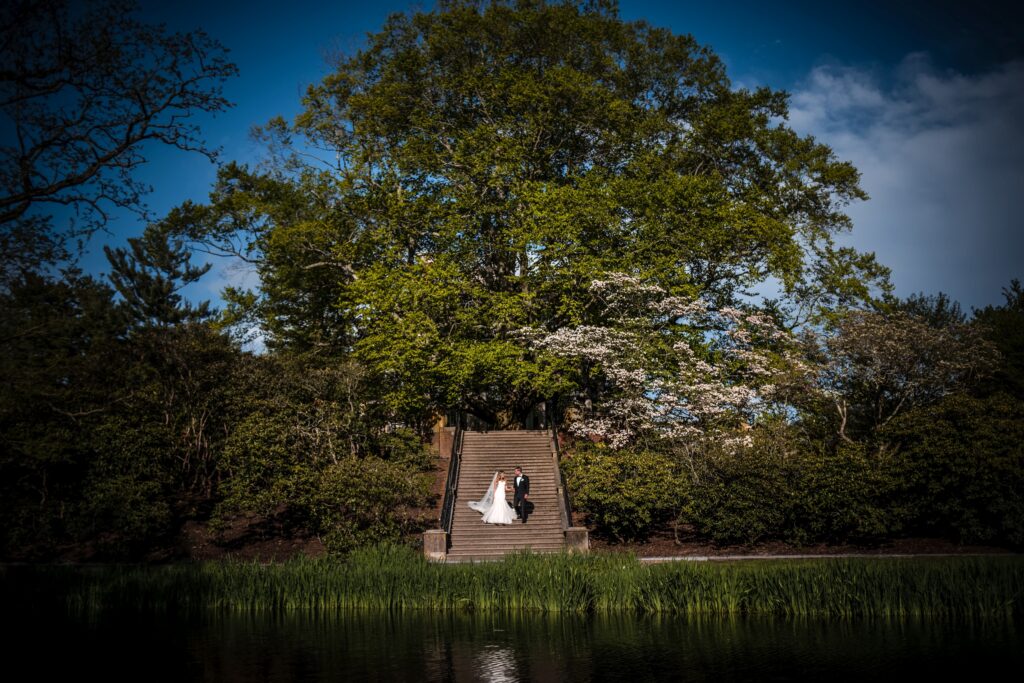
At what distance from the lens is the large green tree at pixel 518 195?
33.6 m

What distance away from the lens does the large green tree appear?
110ft

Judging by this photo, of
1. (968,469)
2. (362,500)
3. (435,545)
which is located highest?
(968,469)

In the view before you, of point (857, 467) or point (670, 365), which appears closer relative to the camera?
point (857, 467)

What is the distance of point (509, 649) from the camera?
41.9 feet

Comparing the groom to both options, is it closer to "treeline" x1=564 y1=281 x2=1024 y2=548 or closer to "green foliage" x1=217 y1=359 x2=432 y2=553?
"treeline" x1=564 y1=281 x2=1024 y2=548

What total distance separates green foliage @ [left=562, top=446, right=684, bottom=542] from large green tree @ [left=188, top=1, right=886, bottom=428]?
21.7ft

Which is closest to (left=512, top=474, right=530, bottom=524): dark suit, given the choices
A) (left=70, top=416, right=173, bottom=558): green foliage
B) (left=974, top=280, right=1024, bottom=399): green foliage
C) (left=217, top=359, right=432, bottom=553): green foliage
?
(left=217, top=359, right=432, bottom=553): green foliage

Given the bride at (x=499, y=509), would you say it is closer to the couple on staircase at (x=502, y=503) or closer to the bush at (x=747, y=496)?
the couple on staircase at (x=502, y=503)

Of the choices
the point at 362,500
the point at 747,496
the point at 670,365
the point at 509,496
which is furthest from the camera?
the point at 670,365

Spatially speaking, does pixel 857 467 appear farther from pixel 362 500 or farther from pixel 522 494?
pixel 362 500

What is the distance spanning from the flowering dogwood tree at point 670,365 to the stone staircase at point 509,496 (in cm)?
232

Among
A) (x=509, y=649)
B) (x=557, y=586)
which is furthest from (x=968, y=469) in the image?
(x=509, y=649)

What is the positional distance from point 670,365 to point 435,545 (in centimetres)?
1328

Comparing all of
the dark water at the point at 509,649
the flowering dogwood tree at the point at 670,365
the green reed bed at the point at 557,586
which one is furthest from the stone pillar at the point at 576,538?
the dark water at the point at 509,649
